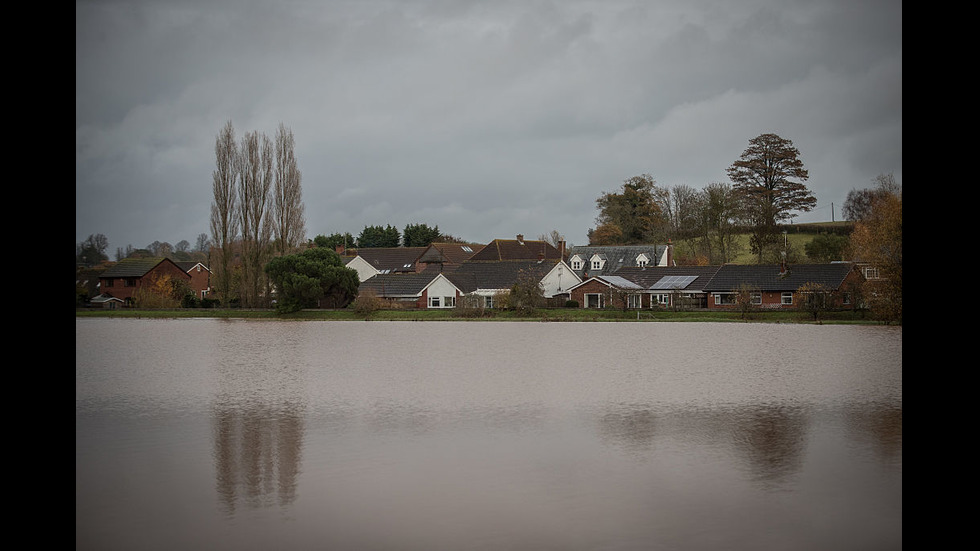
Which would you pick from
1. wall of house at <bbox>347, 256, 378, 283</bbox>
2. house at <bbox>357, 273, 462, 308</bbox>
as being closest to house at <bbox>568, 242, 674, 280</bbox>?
house at <bbox>357, 273, 462, 308</bbox>

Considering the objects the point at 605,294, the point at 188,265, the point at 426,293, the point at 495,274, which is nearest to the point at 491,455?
the point at 605,294

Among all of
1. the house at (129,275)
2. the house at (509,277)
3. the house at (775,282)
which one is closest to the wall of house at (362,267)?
the house at (509,277)

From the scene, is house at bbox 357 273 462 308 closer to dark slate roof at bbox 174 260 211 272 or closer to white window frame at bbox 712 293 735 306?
white window frame at bbox 712 293 735 306

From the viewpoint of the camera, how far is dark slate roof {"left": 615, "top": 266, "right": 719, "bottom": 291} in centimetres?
4106

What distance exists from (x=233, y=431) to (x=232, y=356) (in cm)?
1050

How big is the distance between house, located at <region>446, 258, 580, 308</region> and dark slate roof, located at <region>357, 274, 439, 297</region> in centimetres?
150

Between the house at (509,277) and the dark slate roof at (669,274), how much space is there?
11.1 ft

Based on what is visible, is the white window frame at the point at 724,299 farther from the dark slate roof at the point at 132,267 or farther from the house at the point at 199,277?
the house at the point at 199,277

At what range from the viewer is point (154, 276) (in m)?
46.8

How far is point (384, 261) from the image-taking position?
57.7 meters

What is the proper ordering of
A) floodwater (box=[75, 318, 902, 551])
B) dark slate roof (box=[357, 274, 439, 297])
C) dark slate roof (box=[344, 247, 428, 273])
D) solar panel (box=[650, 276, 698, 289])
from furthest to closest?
1. dark slate roof (box=[344, 247, 428, 273])
2. dark slate roof (box=[357, 274, 439, 297])
3. solar panel (box=[650, 276, 698, 289])
4. floodwater (box=[75, 318, 902, 551])
